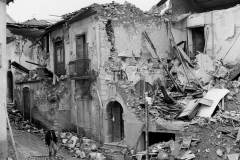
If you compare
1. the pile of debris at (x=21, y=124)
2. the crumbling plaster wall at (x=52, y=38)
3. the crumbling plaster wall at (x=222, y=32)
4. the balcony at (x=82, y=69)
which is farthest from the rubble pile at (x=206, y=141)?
the crumbling plaster wall at (x=52, y=38)

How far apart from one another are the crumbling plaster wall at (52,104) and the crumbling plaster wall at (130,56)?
10.6 feet

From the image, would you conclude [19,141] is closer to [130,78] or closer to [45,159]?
[45,159]

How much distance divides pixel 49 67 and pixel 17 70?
3.81 meters

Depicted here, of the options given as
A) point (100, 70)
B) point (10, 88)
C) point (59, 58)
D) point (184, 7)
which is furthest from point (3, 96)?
point (10, 88)

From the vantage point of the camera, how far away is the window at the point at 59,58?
19.7 m

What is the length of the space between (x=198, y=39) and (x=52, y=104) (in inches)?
356

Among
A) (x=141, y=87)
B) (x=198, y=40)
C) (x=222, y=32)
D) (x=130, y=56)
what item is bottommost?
(x=141, y=87)

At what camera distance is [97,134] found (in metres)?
16.4

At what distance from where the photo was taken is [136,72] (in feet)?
56.2

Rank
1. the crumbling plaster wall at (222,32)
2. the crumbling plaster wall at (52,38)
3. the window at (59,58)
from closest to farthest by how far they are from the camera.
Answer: the crumbling plaster wall at (222,32) → the window at (59,58) → the crumbling plaster wall at (52,38)

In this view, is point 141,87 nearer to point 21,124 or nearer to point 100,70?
point 100,70

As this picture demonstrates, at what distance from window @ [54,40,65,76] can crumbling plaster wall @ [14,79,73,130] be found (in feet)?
2.91

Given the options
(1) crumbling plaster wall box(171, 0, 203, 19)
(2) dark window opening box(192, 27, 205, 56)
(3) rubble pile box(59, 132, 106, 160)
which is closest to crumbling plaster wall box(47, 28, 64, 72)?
(3) rubble pile box(59, 132, 106, 160)

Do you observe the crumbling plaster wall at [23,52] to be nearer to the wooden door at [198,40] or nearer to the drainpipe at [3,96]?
the wooden door at [198,40]
